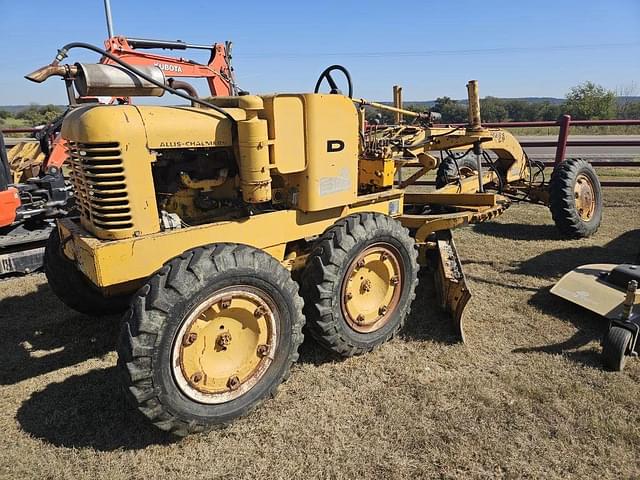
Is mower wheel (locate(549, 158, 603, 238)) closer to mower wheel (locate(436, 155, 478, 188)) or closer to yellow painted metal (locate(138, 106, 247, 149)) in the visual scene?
mower wheel (locate(436, 155, 478, 188))

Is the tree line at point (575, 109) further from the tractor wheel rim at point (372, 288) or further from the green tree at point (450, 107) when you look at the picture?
the tractor wheel rim at point (372, 288)

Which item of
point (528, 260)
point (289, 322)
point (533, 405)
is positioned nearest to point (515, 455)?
point (533, 405)

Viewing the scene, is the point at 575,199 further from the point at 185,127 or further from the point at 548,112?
the point at 548,112

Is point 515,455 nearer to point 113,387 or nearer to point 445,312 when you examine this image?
point 445,312

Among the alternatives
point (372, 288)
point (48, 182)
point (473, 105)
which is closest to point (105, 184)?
point (372, 288)

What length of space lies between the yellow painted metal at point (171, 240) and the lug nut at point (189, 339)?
0.51 m

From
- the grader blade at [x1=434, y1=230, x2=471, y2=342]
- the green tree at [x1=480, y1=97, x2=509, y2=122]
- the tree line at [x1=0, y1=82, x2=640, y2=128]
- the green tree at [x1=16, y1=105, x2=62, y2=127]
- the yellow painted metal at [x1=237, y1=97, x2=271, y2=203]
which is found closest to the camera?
the yellow painted metal at [x1=237, y1=97, x2=271, y2=203]

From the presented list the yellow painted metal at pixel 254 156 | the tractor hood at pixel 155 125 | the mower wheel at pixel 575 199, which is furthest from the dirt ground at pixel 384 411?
the mower wheel at pixel 575 199

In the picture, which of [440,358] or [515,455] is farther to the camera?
[440,358]

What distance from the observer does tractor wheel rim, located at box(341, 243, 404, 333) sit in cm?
365

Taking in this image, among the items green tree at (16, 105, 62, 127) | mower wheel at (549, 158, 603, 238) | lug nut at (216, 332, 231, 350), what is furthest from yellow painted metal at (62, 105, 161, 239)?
green tree at (16, 105, 62, 127)

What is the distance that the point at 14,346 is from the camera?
4.03 metres

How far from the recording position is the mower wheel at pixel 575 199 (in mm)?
6316

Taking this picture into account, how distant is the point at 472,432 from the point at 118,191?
266 cm
